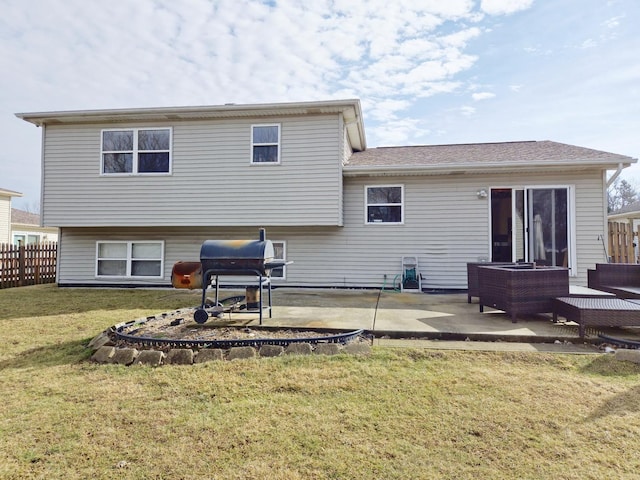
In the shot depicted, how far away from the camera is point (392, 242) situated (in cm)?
927

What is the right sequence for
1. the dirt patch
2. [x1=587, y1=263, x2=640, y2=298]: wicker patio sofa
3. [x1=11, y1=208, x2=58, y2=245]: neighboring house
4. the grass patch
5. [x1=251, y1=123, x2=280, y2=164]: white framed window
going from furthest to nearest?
[x1=11, y1=208, x2=58, y2=245]: neighboring house → [x1=251, y1=123, x2=280, y2=164]: white framed window → [x1=587, y1=263, x2=640, y2=298]: wicker patio sofa → the dirt patch → the grass patch

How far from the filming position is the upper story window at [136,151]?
949 centimetres

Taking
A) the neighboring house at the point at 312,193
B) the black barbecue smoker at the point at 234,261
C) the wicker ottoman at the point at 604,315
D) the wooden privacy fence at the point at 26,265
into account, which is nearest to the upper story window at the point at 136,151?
the neighboring house at the point at 312,193

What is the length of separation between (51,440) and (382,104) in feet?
37.1

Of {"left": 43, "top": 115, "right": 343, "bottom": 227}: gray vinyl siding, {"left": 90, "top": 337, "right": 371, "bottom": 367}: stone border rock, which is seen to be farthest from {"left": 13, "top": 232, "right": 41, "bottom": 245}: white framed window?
{"left": 90, "top": 337, "right": 371, "bottom": 367}: stone border rock

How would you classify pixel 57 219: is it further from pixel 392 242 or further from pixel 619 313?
pixel 619 313

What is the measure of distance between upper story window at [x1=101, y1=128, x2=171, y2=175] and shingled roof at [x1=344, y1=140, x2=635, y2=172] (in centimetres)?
495

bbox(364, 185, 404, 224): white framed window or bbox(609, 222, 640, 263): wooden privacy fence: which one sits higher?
bbox(364, 185, 404, 224): white framed window

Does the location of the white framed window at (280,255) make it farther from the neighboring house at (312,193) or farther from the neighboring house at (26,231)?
the neighboring house at (26,231)

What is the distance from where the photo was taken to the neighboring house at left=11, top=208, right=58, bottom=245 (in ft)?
68.1

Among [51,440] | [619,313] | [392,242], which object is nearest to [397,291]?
[392,242]

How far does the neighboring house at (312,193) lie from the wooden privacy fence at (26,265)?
2.97 m

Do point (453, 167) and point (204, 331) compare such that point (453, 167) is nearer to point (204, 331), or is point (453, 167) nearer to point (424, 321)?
point (424, 321)

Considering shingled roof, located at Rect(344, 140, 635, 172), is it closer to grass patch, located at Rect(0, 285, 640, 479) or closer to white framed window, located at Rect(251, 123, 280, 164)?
white framed window, located at Rect(251, 123, 280, 164)
